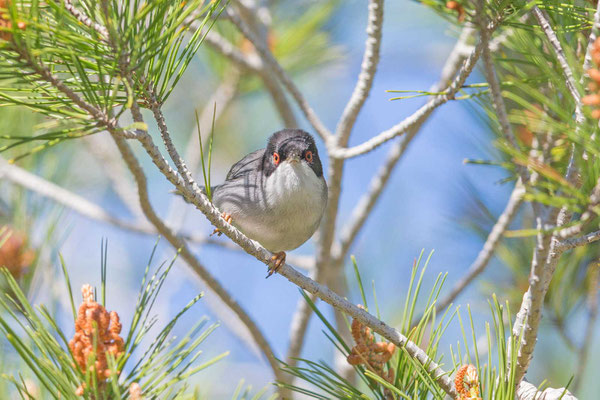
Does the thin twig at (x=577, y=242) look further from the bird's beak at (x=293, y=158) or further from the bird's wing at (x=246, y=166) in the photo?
the bird's wing at (x=246, y=166)

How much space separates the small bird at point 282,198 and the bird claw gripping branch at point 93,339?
4.90ft

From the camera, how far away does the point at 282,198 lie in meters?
3.34

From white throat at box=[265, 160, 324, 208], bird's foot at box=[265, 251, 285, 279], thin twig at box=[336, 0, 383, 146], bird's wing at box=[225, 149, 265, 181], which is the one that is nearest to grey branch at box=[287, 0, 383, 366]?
thin twig at box=[336, 0, 383, 146]

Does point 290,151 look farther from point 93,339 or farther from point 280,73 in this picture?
point 93,339

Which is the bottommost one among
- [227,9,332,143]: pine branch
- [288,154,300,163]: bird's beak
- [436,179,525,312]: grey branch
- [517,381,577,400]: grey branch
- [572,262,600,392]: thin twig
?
[517,381,577,400]: grey branch

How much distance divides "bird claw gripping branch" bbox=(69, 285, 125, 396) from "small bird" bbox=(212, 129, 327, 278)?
1.49 m

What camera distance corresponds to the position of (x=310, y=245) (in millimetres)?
7953

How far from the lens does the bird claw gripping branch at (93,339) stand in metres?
1.74

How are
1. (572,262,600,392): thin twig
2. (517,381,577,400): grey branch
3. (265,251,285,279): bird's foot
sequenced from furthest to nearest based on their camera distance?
(572,262,600,392): thin twig
(265,251,285,279): bird's foot
(517,381,577,400): grey branch

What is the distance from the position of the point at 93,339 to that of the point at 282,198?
172 cm

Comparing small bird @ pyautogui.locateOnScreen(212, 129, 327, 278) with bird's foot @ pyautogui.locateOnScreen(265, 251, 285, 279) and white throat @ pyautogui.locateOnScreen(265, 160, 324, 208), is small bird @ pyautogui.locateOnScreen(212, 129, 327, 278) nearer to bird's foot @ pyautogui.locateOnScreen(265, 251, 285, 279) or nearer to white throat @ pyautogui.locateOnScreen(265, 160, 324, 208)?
white throat @ pyautogui.locateOnScreen(265, 160, 324, 208)

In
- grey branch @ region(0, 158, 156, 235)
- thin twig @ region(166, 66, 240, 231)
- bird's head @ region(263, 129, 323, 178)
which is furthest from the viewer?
thin twig @ region(166, 66, 240, 231)

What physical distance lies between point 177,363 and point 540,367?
4.08 metres

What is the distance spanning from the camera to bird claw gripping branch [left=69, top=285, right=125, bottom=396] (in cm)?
174
